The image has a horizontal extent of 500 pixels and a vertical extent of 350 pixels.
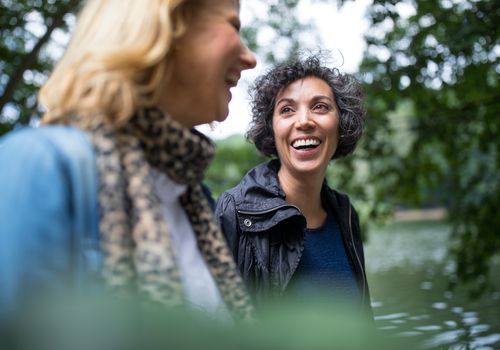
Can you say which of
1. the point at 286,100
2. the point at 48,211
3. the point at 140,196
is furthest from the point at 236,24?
the point at 286,100

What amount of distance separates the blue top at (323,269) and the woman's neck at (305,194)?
0.07 m

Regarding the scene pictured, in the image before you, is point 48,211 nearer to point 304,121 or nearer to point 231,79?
point 231,79

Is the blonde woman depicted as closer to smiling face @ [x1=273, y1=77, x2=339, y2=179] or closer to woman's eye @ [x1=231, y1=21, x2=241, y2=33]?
woman's eye @ [x1=231, y1=21, x2=241, y2=33]

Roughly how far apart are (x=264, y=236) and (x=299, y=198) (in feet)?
1.22

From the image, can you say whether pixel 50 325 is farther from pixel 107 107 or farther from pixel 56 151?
pixel 107 107

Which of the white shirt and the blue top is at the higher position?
the blue top

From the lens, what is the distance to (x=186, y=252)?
51.8 inches

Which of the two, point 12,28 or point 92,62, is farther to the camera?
point 12,28

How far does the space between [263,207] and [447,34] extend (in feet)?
6.95

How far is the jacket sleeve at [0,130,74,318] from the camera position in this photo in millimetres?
840

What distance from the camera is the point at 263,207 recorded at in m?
2.68

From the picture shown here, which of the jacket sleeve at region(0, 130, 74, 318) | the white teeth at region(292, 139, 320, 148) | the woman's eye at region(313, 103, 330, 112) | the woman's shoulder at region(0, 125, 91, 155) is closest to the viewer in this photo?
the jacket sleeve at region(0, 130, 74, 318)

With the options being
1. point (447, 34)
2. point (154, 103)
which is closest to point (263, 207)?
point (154, 103)

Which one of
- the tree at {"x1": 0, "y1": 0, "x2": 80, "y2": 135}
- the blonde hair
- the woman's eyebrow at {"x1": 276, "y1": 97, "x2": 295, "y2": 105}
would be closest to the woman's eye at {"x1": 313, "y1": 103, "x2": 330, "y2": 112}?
the woman's eyebrow at {"x1": 276, "y1": 97, "x2": 295, "y2": 105}
